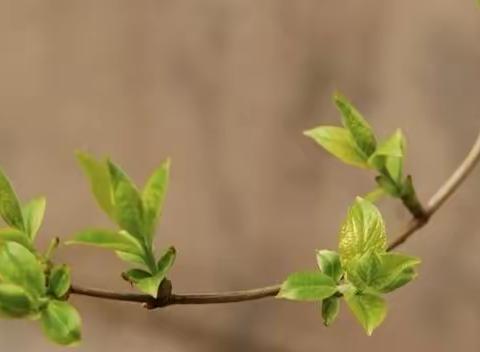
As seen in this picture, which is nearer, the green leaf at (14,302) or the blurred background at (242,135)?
the green leaf at (14,302)

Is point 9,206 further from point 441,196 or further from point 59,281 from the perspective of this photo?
point 441,196

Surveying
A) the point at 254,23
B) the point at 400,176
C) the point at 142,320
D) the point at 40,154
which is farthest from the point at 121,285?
the point at 400,176

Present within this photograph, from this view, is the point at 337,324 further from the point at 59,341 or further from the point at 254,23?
the point at 59,341

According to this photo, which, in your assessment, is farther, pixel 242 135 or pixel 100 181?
pixel 242 135

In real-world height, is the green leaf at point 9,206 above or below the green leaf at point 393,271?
above

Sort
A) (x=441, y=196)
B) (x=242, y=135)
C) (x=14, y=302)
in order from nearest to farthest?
(x=14, y=302) → (x=441, y=196) → (x=242, y=135)

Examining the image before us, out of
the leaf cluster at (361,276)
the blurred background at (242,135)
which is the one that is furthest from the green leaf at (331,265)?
the blurred background at (242,135)

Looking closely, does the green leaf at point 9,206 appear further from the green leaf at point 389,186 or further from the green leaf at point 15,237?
the green leaf at point 389,186

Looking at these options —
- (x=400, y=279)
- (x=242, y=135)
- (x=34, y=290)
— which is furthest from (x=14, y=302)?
(x=242, y=135)
